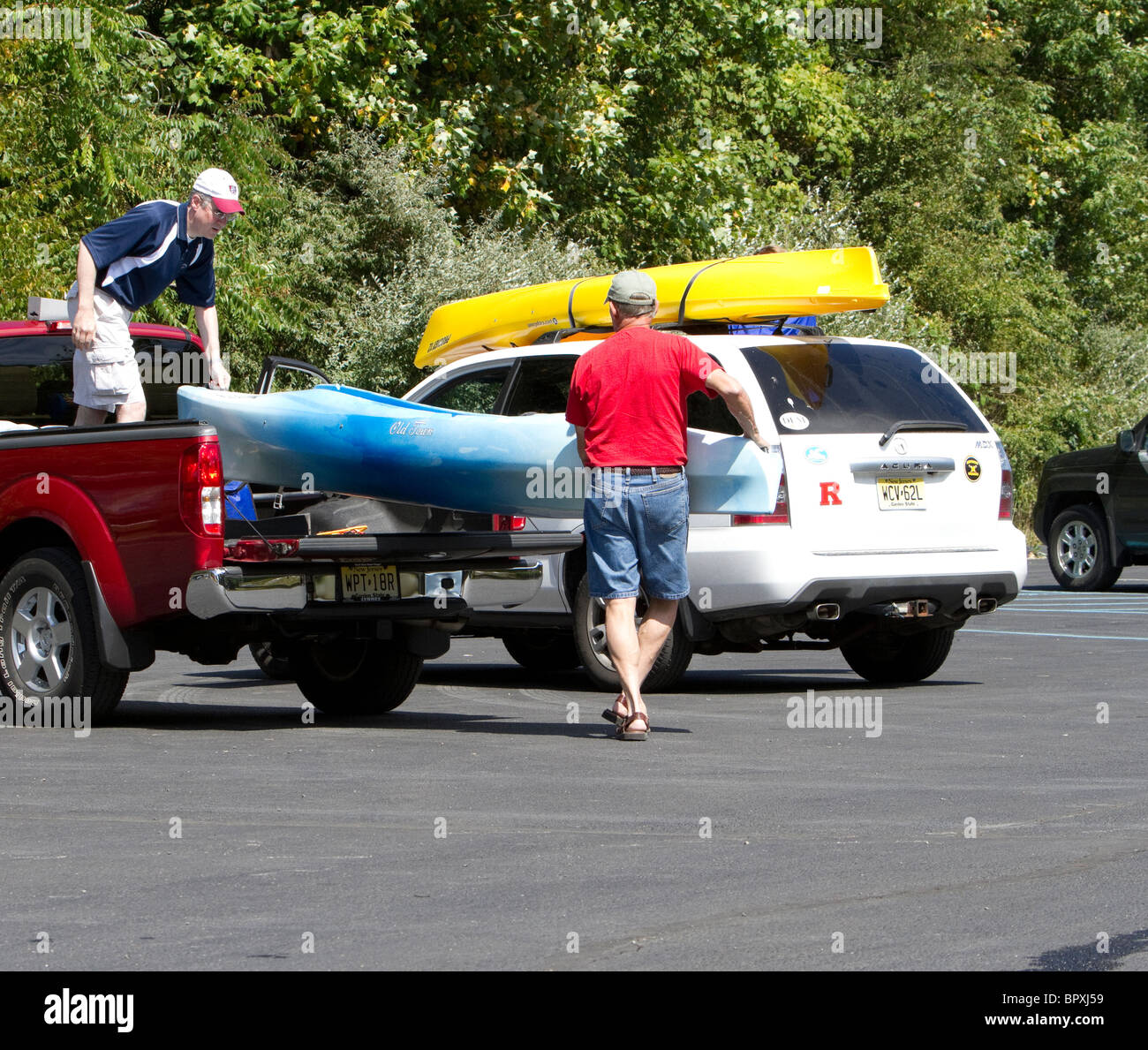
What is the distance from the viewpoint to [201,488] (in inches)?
342

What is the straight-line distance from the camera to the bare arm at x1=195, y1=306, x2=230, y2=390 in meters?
10.3

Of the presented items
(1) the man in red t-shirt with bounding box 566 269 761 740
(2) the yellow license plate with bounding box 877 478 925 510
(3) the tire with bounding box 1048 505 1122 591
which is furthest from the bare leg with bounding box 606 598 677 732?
(3) the tire with bounding box 1048 505 1122 591

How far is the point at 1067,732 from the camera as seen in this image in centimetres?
912

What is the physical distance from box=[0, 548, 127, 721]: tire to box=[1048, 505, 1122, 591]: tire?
42.6 feet

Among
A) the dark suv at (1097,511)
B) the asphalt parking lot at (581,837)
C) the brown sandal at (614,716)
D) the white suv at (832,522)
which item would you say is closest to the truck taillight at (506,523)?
the white suv at (832,522)

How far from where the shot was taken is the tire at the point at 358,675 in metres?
10.2

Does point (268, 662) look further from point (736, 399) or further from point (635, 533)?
point (736, 399)

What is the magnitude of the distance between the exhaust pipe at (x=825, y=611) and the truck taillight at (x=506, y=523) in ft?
5.19

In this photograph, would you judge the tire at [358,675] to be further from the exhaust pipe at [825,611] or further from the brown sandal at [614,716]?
the exhaust pipe at [825,611]

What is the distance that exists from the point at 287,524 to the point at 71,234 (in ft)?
37.5

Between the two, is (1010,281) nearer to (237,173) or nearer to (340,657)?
(237,173)

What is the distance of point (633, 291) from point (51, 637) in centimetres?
313

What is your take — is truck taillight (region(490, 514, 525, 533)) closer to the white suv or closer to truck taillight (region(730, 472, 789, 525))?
the white suv

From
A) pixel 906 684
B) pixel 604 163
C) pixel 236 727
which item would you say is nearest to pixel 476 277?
pixel 604 163
